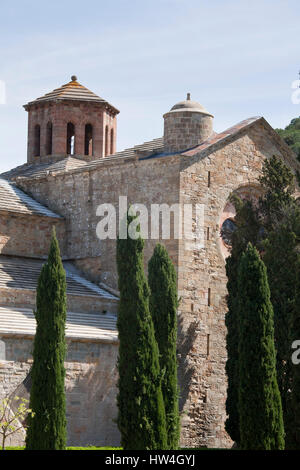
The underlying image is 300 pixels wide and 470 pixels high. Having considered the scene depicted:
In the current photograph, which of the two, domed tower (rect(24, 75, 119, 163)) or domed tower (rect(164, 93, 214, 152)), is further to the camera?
domed tower (rect(24, 75, 119, 163))

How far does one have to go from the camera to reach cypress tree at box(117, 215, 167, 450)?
18.7 m

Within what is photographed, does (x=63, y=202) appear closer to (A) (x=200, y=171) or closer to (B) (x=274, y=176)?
(A) (x=200, y=171)

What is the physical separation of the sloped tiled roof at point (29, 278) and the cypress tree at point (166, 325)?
3.49 meters

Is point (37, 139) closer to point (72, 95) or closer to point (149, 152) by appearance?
point (72, 95)

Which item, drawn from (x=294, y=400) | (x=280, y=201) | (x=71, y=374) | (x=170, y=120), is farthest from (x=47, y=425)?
(x=170, y=120)

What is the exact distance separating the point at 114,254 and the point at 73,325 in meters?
3.75

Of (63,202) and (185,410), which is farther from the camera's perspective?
(63,202)

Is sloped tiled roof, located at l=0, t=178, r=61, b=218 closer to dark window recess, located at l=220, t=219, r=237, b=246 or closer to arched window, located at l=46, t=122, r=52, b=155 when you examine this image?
arched window, located at l=46, t=122, r=52, b=155

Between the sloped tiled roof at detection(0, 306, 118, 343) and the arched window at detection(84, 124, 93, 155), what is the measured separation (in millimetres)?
9862

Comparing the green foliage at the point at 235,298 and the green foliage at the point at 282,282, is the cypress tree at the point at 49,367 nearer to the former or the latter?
the green foliage at the point at 235,298

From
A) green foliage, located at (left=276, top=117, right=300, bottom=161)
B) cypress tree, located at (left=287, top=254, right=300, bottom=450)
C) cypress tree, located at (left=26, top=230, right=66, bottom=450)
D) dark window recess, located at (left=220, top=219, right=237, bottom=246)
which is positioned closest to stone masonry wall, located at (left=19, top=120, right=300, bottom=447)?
dark window recess, located at (left=220, top=219, right=237, bottom=246)

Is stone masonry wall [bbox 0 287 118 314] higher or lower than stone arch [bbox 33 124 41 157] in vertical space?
lower
